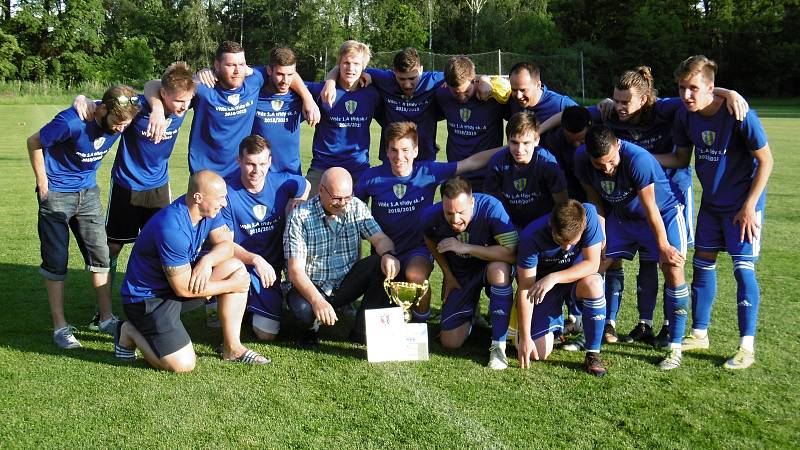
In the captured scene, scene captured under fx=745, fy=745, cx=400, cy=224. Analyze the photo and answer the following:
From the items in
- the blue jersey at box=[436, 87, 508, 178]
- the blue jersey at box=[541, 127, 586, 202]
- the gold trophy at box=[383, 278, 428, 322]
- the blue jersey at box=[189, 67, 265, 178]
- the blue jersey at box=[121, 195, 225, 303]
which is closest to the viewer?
the blue jersey at box=[121, 195, 225, 303]

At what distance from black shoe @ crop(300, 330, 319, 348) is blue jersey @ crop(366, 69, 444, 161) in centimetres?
191

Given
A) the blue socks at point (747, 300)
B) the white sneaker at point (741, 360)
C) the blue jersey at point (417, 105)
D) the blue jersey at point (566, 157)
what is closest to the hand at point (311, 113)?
the blue jersey at point (417, 105)

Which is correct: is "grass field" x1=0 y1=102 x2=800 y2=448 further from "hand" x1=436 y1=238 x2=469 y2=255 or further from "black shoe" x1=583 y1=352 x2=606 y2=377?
A: "hand" x1=436 y1=238 x2=469 y2=255

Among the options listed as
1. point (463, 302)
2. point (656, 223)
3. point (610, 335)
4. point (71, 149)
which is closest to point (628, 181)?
point (656, 223)

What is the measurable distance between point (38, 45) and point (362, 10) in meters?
24.8

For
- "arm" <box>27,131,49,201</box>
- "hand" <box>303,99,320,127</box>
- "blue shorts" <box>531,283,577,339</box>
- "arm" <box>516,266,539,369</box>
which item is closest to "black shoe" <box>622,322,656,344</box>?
"blue shorts" <box>531,283,577,339</box>

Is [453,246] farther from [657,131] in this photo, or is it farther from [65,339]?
[65,339]

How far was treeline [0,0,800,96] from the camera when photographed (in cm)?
5112

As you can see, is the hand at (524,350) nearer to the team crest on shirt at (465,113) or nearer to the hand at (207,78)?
the team crest on shirt at (465,113)

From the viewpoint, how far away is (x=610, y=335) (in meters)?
5.55

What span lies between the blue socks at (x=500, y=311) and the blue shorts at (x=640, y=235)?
971 mm

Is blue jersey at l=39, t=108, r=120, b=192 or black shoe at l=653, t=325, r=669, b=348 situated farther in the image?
black shoe at l=653, t=325, r=669, b=348

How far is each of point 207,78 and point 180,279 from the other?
2.16 m

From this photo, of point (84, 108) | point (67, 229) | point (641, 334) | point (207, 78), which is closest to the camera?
point (84, 108)
